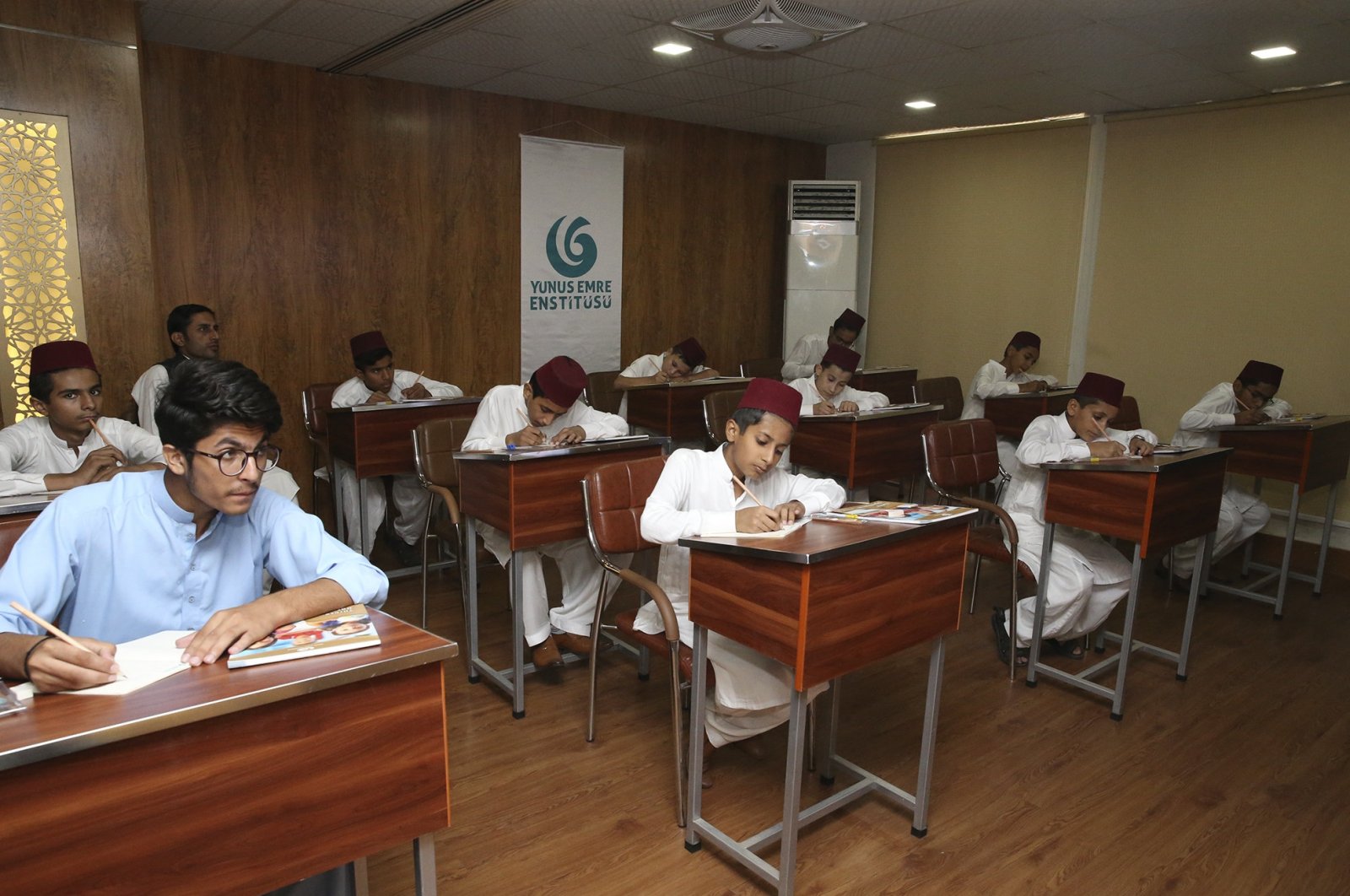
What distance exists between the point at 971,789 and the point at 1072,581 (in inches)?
45.3

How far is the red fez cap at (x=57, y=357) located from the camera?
3.10 metres

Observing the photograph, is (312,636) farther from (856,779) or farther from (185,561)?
(856,779)

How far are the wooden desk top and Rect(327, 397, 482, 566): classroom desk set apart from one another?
9.85ft

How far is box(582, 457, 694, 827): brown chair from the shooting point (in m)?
2.67

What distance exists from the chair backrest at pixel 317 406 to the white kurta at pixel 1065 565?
3787 millimetres

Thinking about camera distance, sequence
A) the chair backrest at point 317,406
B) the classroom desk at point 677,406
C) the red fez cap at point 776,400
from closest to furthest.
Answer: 1. the red fez cap at point 776,400
2. the chair backrest at point 317,406
3. the classroom desk at point 677,406

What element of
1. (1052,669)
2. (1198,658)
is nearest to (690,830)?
(1052,669)

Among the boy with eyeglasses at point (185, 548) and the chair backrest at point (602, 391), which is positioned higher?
the boy with eyeglasses at point (185, 548)

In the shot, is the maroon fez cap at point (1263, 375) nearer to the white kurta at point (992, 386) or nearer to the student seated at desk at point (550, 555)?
the white kurta at point (992, 386)

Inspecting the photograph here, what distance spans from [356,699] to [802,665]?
1.07m

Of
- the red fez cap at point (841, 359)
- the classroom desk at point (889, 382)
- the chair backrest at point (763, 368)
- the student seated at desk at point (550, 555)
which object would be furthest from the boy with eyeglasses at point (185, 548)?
the chair backrest at point (763, 368)

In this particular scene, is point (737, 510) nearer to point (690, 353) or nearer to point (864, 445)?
A: point (864, 445)

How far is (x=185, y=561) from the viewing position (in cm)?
169

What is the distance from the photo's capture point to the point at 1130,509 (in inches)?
130
